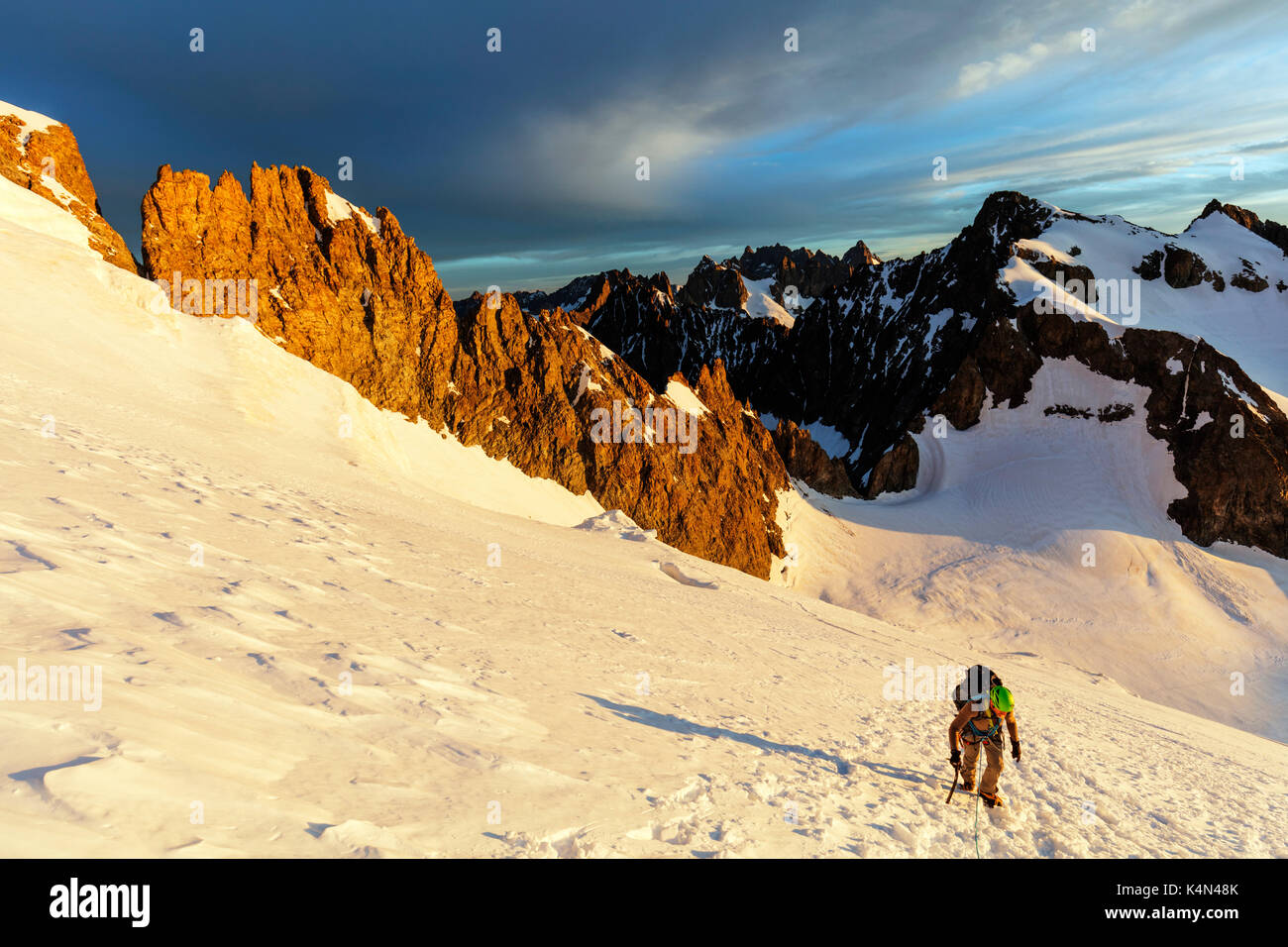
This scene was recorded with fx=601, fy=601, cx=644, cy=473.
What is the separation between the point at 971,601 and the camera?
49375 millimetres

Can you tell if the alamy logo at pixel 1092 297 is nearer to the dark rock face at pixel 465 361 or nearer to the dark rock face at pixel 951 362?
the dark rock face at pixel 951 362

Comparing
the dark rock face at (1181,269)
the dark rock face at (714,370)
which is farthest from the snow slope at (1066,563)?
the dark rock face at (1181,269)

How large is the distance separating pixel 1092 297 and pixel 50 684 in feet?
338

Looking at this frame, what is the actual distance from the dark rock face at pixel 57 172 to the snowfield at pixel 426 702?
41.6 feet

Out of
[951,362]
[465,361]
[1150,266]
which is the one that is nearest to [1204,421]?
[951,362]

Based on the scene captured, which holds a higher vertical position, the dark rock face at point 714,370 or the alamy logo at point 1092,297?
the alamy logo at point 1092,297

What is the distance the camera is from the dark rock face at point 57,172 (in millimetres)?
30109
